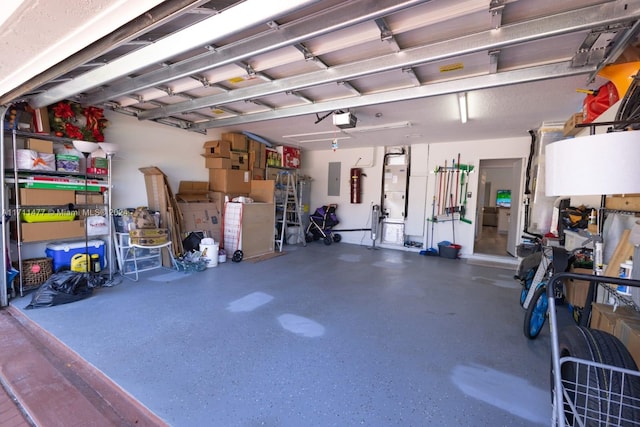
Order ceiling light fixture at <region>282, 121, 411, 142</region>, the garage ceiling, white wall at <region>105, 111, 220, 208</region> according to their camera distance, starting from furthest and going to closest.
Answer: ceiling light fixture at <region>282, 121, 411, 142</region>
white wall at <region>105, 111, 220, 208</region>
the garage ceiling

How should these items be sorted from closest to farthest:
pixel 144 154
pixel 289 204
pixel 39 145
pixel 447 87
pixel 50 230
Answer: pixel 447 87 < pixel 39 145 < pixel 50 230 < pixel 144 154 < pixel 289 204

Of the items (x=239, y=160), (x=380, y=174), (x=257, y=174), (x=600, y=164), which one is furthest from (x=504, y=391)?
(x=380, y=174)

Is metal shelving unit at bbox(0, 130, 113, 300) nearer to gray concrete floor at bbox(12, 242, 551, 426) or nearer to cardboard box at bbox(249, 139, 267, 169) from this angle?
gray concrete floor at bbox(12, 242, 551, 426)

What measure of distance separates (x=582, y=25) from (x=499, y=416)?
2447 mm

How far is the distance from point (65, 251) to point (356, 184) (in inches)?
227

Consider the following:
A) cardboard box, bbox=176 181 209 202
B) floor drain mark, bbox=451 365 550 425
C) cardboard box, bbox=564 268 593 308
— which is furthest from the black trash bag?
cardboard box, bbox=564 268 593 308

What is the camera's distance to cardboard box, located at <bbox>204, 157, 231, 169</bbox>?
5.49 m

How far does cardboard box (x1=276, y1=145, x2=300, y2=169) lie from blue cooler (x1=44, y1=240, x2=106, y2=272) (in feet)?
13.8

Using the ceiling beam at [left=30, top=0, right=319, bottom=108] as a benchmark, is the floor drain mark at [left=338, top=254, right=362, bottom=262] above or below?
below

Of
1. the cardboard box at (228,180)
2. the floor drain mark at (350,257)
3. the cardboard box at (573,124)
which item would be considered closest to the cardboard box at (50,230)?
the cardboard box at (228,180)

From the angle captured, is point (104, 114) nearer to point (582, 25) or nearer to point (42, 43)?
point (42, 43)

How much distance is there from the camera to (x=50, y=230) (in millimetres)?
3420

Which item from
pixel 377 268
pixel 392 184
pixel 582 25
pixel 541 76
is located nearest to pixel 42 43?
pixel 582 25

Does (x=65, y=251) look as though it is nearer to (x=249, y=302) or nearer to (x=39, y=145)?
(x=39, y=145)
